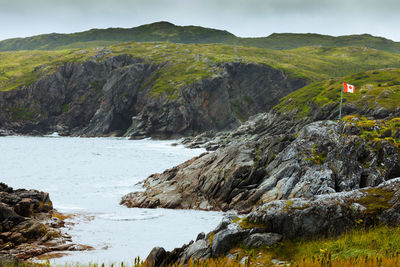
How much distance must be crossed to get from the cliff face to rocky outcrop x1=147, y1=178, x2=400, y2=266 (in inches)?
4917

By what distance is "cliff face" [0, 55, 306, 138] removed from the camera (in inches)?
5792

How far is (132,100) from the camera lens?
162 metres

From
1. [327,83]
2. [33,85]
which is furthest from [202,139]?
[33,85]

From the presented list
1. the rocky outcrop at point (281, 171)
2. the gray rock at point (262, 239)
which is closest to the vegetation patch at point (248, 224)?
the gray rock at point (262, 239)

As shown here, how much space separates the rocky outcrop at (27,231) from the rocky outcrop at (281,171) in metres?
11.3

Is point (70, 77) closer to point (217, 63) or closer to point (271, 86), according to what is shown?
point (217, 63)

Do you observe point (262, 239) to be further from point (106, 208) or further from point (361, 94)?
point (361, 94)

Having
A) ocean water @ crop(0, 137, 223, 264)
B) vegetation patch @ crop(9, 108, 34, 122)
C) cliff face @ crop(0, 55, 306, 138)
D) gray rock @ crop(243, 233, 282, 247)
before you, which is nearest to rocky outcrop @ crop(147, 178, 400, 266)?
gray rock @ crop(243, 233, 282, 247)

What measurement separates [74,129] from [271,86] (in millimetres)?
109451

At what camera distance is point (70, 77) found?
17650 centimetres

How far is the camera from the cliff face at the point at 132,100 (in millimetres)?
147125

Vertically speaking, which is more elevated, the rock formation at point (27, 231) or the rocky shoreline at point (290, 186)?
the rocky shoreline at point (290, 186)

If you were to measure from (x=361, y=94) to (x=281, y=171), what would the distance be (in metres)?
96.2

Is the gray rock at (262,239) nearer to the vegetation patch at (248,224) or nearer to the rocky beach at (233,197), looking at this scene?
the rocky beach at (233,197)
